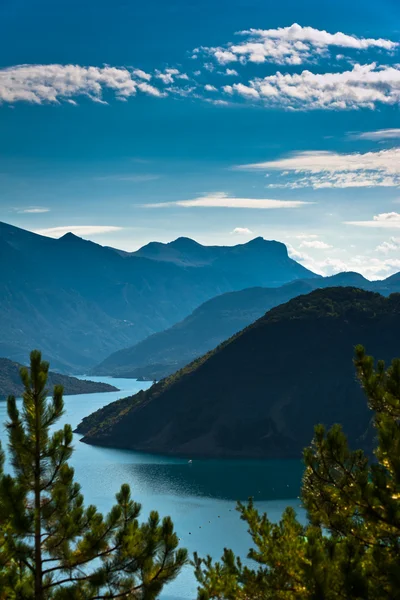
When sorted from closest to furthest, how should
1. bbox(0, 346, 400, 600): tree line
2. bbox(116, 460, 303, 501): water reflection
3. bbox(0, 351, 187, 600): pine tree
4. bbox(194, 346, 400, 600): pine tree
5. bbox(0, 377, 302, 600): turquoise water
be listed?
bbox(194, 346, 400, 600): pine tree < bbox(0, 346, 400, 600): tree line < bbox(0, 351, 187, 600): pine tree < bbox(0, 377, 302, 600): turquoise water < bbox(116, 460, 303, 501): water reflection

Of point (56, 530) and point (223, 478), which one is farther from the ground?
point (56, 530)

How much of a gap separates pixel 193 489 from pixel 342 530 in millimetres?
119532

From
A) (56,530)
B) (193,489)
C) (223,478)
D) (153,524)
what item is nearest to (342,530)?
(153,524)

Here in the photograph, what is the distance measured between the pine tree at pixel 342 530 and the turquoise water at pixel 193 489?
52.3 metres

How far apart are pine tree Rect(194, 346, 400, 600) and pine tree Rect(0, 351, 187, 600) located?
2.15 m

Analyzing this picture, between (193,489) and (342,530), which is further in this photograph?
(193,489)

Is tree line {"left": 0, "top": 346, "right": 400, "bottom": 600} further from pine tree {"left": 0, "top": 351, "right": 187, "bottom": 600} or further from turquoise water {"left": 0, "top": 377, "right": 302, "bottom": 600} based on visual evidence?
turquoise water {"left": 0, "top": 377, "right": 302, "bottom": 600}

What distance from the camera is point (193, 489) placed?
452 ft

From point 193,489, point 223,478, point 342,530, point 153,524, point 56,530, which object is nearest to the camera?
point 342,530

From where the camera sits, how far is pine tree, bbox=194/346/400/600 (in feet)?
59.4

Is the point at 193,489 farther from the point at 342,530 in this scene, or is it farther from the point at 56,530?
the point at 342,530

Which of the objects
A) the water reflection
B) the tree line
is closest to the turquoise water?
the water reflection

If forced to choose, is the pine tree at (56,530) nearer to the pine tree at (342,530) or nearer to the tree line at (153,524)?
the tree line at (153,524)

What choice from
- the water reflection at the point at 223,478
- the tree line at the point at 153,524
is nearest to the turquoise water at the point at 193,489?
the water reflection at the point at 223,478
